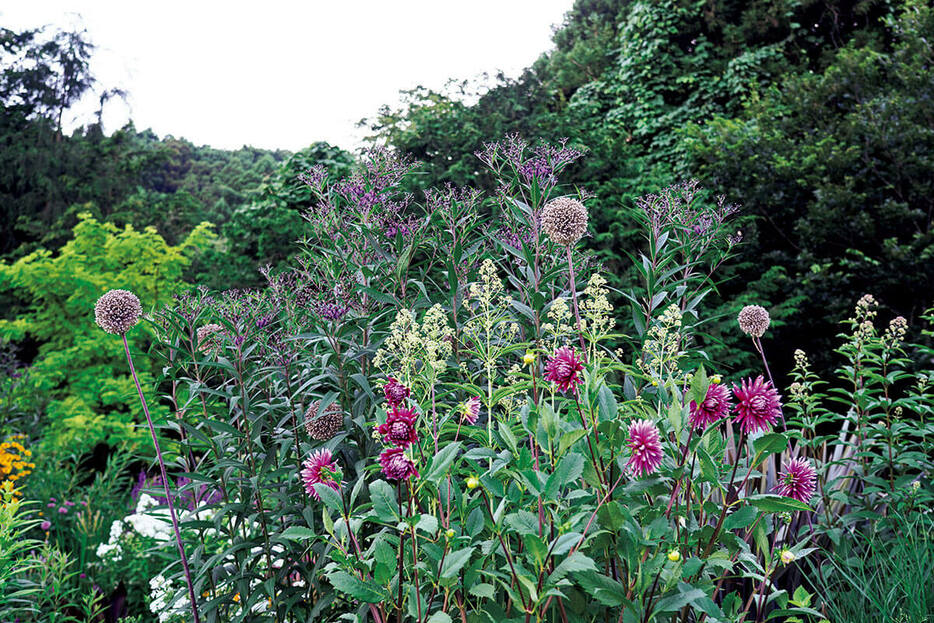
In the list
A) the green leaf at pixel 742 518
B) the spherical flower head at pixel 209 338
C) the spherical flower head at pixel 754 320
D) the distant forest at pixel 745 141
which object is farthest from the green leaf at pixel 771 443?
the distant forest at pixel 745 141

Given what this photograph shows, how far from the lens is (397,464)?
103 centimetres

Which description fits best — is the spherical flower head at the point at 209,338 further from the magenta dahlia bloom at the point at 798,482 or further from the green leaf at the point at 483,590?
the magenta dahlia bloom at the point at 798,482

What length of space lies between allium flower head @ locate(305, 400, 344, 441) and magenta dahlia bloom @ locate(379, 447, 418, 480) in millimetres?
944

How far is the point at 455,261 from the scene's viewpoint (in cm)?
239

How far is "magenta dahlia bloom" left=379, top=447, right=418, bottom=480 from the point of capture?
1024mm

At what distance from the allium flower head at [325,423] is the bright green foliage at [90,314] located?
5.90 m

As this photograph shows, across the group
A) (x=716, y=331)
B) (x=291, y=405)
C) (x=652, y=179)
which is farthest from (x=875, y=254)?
(x=291, y=405)

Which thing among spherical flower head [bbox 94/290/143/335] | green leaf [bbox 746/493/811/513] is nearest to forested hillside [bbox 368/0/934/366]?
spherical flower head [bbox 94/290/143/335]

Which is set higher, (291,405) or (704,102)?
(704,102)

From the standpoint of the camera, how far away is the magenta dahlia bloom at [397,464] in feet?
3.36

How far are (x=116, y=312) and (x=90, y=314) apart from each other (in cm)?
694

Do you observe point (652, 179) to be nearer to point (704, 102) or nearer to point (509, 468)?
point (704, 102)

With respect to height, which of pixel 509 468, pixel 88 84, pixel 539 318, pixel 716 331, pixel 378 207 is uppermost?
pixel 88 84

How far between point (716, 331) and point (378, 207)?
490cm
